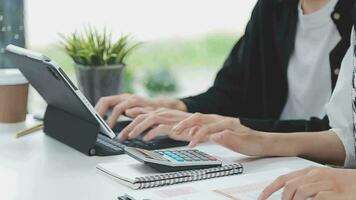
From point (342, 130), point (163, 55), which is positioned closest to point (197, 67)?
point (163, 55)

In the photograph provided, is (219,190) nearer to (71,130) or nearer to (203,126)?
(203,126)

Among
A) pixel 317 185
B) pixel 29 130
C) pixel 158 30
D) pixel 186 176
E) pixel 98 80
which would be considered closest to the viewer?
pixel 317 185

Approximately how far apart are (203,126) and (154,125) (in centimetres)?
15

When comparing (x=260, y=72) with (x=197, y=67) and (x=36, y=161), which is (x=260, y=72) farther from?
(x=197, y=67)

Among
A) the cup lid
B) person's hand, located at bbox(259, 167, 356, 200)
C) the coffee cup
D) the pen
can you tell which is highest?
person's hand, located at bbox(259, 167, 356, 200)

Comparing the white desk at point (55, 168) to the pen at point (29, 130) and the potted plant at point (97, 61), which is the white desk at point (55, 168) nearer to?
the pen at point (29, 130)

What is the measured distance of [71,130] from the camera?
142 cm

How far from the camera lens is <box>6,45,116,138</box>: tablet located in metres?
1.26

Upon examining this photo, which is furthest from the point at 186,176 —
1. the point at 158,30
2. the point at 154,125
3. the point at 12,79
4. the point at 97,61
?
the point at 158,30

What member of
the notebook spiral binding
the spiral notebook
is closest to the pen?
the spiral notebook

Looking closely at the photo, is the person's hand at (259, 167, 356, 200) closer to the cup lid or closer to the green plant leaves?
the cup lid

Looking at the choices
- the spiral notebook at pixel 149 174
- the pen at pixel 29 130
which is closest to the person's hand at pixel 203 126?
the spiral notebook at pixel 149 174

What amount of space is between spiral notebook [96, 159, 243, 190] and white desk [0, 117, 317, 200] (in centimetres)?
2

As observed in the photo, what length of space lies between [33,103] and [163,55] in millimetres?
791
